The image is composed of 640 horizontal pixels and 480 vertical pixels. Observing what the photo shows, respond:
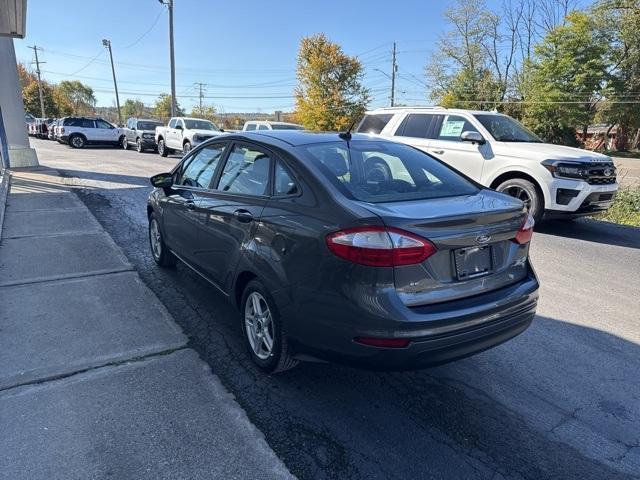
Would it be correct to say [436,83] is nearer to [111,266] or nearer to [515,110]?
[515,110]

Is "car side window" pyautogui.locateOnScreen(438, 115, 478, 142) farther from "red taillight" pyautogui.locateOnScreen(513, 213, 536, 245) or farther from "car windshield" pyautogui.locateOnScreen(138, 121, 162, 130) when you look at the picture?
"car windshield" pyautogui.locateOnScreen(138, 121, 162, 130)

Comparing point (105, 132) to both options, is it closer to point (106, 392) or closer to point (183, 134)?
point (183, 134)

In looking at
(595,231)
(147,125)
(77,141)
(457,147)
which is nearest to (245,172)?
(457,147)

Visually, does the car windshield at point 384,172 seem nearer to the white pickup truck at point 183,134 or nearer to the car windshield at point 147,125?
the white pickup truck at point 183,134

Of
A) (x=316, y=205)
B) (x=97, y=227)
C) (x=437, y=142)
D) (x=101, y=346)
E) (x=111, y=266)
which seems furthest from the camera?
(x=437, y=142)

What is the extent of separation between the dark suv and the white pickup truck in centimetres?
151

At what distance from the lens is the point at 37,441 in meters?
2.54

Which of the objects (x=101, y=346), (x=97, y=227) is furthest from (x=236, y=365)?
(x=97, y=227)

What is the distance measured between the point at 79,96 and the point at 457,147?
113 m

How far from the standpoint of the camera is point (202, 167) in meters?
4.37

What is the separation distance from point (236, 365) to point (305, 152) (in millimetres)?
1651

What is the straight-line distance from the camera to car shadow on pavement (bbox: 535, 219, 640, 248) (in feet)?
24.3

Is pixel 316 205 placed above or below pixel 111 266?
above

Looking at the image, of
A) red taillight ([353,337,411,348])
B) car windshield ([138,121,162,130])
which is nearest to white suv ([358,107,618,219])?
red taillight ([353,337,411,348])
